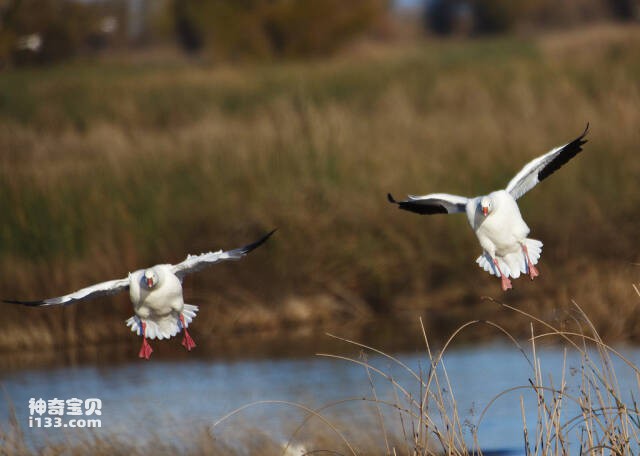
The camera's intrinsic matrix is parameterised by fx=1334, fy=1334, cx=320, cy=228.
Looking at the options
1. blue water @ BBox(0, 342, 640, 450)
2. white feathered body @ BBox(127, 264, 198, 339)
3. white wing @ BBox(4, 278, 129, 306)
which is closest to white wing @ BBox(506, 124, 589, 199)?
white feathered body @ BBox(127, 264, 198, 339)

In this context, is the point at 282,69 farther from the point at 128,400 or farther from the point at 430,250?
the point at 128,400

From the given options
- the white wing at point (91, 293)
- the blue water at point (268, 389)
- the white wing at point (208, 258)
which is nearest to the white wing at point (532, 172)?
the white wing at point (208, 258)

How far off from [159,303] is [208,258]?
19 centimetres

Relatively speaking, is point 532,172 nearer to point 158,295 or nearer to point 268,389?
point 158,295

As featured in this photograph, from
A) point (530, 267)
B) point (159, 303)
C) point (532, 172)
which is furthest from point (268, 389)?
point (530, 267)

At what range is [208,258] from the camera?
153 inches

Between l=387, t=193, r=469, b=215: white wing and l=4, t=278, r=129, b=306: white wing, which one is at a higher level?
l=387, t=193, r=469, b=215: white wing

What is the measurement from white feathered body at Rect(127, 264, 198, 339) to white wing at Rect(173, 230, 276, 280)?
0.05 m

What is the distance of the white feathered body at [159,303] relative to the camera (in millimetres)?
3811

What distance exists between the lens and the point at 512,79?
67.4 feet

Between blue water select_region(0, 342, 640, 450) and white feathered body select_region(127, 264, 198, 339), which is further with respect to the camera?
blue water select_region(0, 342, 640, 450)

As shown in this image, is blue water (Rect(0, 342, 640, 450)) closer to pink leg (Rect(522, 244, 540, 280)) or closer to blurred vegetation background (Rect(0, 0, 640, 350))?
blurred vegetation background (Rect(0, 0, 640, 350))

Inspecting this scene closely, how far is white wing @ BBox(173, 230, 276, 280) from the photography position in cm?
382

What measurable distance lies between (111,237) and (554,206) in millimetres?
4228
